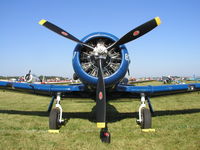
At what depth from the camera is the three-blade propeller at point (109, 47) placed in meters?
4.76

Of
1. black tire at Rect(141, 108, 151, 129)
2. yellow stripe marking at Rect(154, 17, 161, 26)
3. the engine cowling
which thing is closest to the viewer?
yellow stripe marking at Rect(154, 17, 161, 26)

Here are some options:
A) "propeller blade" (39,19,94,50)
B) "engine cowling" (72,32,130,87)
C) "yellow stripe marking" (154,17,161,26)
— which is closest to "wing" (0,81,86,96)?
"engine cowling" (72,32,130,87)

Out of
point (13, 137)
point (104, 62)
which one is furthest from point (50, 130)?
point (104, 62)

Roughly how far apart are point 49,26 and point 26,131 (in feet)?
11.5

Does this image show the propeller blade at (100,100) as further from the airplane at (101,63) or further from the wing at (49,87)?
the wing at (49,87)

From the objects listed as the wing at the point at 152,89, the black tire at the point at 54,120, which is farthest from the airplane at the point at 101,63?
the wing at the point at 152,89

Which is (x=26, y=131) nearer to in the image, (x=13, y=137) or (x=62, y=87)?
(x=13, y=137)

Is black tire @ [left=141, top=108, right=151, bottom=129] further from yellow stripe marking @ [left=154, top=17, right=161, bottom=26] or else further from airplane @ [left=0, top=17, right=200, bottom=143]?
yellow stripe marking @ [left=154, top=17, right=161, bottom=26]

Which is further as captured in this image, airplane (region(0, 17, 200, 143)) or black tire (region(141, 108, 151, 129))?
black tire (region(141, 108, 151, 129))

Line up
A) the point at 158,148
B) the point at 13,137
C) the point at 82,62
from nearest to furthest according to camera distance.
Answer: the point at 158,148, the point at 13,137, the point at 82,62

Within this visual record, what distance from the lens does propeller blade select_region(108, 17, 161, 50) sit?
5.24 m

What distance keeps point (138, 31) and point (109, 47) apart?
1.01 metres

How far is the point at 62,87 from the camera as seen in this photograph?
6.64 metres

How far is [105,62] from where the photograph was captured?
5.48 meters
